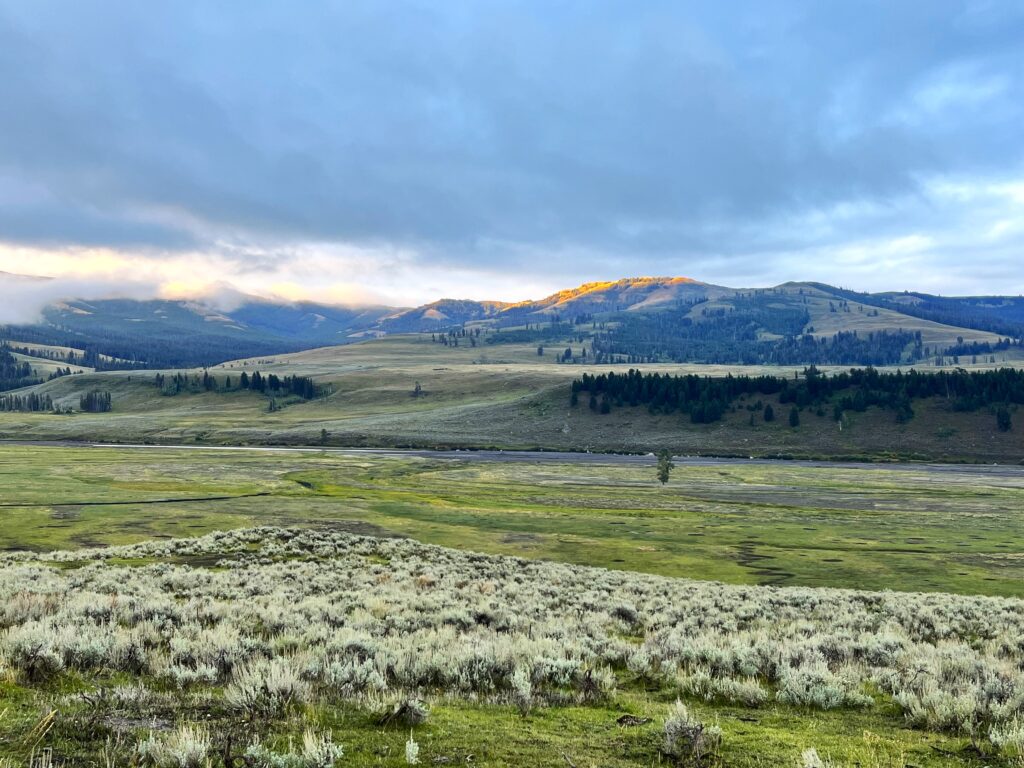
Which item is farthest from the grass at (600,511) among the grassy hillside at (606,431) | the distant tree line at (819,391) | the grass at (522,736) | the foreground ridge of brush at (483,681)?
the distant tree line at (819,391)

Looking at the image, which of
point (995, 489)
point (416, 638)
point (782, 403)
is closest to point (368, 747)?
point (416, 638)

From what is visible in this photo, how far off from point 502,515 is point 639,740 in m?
53.0

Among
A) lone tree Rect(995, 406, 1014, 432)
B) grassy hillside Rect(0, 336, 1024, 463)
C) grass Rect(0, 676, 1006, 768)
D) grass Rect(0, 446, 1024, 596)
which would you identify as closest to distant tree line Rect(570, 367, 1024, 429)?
lone tree Rect(995, 406, 1014, 432)

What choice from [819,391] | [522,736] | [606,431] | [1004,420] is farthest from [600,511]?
[1004,420]

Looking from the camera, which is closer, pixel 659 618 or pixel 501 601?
pixel 659 618

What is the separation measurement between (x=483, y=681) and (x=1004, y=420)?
164 m

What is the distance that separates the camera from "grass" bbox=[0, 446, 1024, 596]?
40594 millimetres

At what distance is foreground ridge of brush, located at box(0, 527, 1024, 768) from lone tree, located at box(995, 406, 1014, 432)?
473ft

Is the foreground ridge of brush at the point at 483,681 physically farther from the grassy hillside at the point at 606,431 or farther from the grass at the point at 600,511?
the grassy hillside at the point at 606,431

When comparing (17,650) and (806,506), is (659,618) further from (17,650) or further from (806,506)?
(806,506)

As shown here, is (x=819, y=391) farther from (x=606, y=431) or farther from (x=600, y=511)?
(x=600, y=511)

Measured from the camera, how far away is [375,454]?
13212cm

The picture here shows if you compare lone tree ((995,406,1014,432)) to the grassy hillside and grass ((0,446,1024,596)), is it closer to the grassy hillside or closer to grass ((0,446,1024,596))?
the grassy hillside

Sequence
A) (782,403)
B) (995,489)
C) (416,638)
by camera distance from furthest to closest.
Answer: (782,403)
(995,489)
(416,638)
